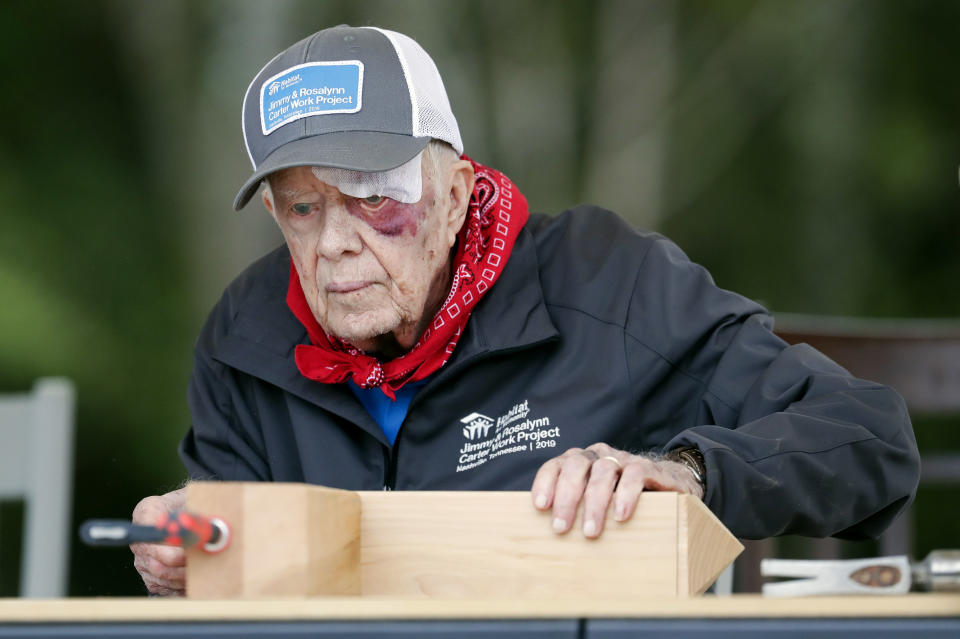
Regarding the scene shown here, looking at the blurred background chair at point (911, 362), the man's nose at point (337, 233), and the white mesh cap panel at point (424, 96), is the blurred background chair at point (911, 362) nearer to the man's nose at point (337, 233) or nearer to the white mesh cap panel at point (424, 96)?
the white mesh cap panel at point (424, 96)

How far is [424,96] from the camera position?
161cm

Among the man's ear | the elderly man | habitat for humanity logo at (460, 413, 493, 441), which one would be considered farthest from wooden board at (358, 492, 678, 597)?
the man's ear

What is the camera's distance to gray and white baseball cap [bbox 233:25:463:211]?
1.52m

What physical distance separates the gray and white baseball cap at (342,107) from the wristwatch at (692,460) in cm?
52

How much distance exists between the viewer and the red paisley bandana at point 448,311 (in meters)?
1.70

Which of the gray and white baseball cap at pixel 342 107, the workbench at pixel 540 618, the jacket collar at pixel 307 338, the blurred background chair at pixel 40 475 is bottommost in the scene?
the blurred background chair at pixel 40 475

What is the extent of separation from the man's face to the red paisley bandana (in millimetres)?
45

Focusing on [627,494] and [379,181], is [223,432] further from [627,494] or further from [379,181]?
[627,494]

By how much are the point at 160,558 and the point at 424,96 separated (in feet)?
2.31

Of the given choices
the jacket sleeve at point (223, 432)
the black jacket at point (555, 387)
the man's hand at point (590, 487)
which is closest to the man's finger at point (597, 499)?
the man's hand at point (590, 487)

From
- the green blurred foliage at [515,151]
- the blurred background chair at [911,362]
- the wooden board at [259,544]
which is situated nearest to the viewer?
the wooden board at [259,544]

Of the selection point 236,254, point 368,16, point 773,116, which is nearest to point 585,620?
point 236,254

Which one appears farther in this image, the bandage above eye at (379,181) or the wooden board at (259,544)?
the bandage above eye at (379,181)

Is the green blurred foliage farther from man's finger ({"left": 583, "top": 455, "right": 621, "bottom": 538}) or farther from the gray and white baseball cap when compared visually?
man's finger ({"left": 583, "top": 455, "right": 621, "bottom": 538})
